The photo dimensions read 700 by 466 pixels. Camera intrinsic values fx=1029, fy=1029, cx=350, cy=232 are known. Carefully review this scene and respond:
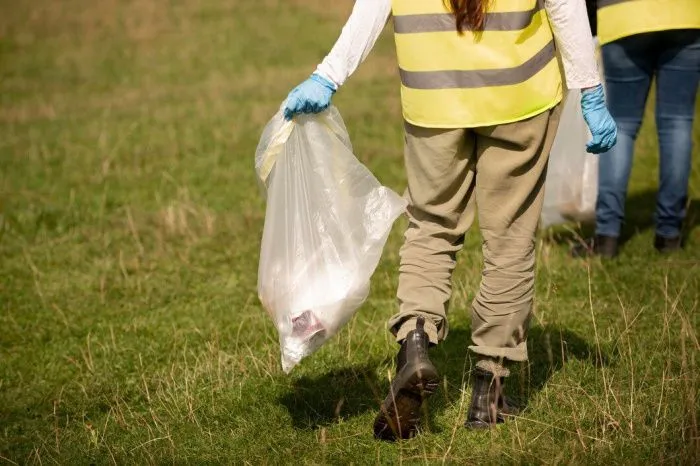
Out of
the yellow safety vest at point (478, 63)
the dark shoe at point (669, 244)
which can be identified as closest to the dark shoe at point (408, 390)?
the yellow safety vest at point (478, 63)

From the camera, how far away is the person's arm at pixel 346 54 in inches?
137

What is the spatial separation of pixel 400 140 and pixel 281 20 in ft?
24.1

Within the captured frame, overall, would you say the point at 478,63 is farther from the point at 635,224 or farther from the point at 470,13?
the point at 635,224

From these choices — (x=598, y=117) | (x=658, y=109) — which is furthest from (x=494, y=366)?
(x=658, y=109)

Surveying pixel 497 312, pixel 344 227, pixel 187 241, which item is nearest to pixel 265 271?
pixel 344 227

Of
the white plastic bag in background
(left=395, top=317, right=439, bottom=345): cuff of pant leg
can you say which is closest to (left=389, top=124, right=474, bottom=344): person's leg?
(left=395, top=317, right=439, bottom=345): cuff of pant leg

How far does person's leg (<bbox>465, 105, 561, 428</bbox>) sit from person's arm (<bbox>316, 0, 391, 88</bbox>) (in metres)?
0.50

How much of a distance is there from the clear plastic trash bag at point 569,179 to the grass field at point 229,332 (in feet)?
0.69

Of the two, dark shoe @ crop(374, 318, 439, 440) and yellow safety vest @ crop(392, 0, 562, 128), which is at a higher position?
yellow safety vest @ crop(392, 0, 562, 128)

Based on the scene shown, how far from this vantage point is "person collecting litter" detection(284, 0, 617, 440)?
338 centimetres

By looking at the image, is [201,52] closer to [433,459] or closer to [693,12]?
[693,12]

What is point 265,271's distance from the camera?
12.0ft

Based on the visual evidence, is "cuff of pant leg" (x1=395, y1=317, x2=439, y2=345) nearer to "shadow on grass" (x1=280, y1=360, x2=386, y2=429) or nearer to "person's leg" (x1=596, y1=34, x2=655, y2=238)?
"shadow on grass" (x1=280, y1=360, x2=386, y2=429)

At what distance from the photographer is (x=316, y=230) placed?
365 cm
